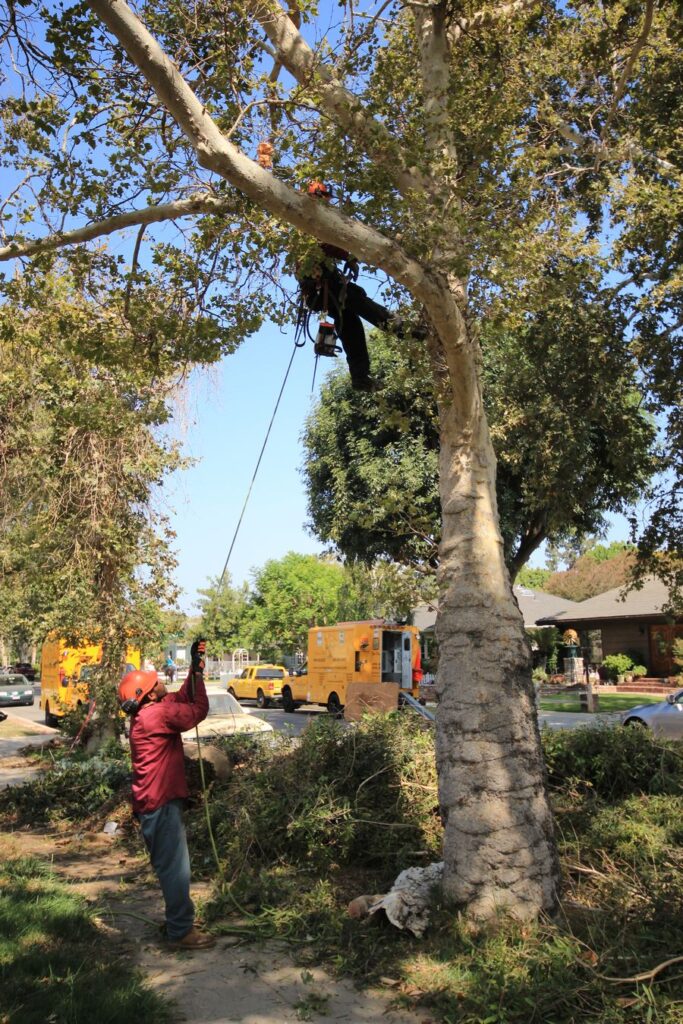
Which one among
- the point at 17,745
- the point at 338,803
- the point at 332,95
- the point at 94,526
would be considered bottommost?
the point at 17,745

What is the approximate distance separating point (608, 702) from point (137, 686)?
82.5ft

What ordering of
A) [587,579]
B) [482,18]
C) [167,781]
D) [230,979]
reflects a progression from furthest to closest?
1. [587,579]
2. [482,18]
3. [167,781]
4. [230,979]

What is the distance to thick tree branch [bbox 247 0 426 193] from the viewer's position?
6273mm

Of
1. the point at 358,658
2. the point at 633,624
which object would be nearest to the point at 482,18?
the point at 358,658

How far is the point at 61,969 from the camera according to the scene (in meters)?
4.59

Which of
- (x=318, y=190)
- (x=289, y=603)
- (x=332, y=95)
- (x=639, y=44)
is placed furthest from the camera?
(x=289, y=603)

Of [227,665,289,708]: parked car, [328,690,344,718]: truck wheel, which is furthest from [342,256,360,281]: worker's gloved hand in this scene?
[227,665,289,708]: parked car

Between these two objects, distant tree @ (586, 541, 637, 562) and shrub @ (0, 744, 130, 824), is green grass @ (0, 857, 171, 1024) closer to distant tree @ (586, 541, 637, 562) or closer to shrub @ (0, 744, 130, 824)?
shrub @ (0, 744, 130, 824)

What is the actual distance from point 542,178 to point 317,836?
873cm

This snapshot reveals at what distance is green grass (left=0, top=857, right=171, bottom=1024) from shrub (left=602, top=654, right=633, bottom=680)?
3224 cm

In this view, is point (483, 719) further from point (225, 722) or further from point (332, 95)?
point (225, 722)

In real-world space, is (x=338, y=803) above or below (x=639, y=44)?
below

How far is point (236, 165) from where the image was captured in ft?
16.3

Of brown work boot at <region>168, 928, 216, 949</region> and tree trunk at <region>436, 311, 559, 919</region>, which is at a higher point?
tree trunk at <region>436, 311, 559, 919</region>
